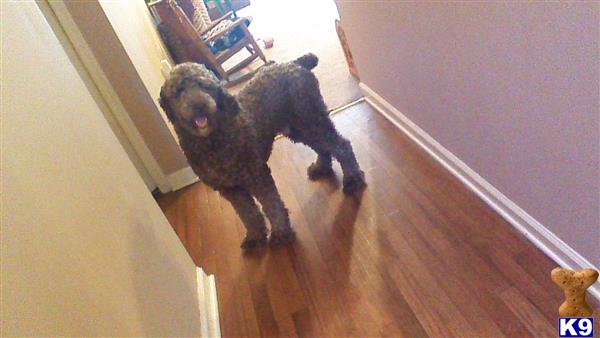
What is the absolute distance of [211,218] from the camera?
2584mm

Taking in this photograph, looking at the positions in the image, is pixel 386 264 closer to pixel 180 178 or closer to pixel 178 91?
pixel 178 91

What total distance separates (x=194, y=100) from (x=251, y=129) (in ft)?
1.02

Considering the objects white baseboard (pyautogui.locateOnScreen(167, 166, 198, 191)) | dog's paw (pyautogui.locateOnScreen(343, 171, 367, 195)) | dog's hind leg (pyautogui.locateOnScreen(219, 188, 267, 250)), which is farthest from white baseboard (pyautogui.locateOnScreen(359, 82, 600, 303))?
white baseboard (pyautogui.locateOnScreen(167, 166, 198, 191))

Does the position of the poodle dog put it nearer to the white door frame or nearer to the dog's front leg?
the dog's front leg

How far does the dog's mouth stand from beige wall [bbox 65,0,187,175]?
116 cm

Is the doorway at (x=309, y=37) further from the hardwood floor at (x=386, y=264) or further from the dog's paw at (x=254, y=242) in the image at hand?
the dog's paw at (x=254, y=242)

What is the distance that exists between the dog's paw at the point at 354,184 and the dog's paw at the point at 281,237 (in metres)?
0.39

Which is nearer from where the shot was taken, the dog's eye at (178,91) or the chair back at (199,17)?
the dog's eye at (178,91)

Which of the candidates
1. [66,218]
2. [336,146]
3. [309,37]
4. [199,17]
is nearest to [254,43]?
[309,37]

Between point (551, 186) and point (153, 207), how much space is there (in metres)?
1.41

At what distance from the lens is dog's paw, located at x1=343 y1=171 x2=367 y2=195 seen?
7.50 feet

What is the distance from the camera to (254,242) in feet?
7.23

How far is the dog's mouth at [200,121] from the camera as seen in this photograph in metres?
1.73
